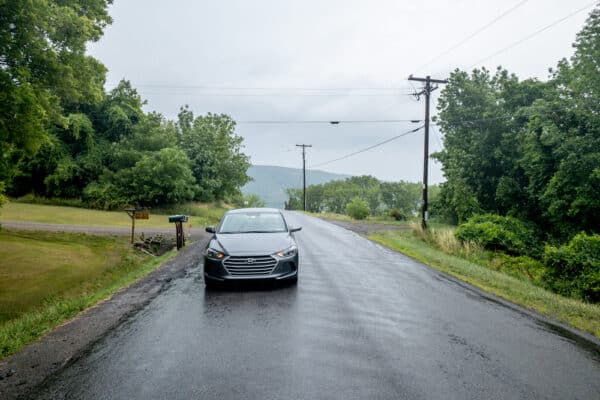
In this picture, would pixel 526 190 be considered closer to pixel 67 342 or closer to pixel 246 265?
pixel 246 265

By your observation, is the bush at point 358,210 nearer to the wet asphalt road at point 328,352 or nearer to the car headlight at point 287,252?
the wet asphalt road at point 328,352

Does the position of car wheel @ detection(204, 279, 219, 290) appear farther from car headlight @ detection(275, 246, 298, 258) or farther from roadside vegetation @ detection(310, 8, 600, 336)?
roadside vegetation @ detection(310, 8, 600, 336)

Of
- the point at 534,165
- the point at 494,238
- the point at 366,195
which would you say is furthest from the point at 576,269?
the point at 366,195

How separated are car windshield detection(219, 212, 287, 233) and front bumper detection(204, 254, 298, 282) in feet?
4.26

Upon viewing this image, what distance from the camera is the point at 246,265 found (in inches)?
271

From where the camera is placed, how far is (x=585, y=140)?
59.0 feet

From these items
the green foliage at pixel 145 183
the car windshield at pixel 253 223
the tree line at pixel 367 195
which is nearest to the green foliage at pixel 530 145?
the car windshield at pixel 253 223

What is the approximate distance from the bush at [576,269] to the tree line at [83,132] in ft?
52.9

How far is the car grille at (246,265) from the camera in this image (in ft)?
22.6

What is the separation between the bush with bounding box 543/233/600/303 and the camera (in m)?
8.76

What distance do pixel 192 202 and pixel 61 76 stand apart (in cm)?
2605

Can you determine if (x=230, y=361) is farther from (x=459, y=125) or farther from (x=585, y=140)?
(x=459, y=125)

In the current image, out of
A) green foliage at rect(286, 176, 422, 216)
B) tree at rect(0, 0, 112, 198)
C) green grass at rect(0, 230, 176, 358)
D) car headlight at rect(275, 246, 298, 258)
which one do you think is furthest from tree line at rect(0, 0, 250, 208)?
green foliage at rect(286, 176, 422, 216)

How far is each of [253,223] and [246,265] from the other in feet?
6.07
